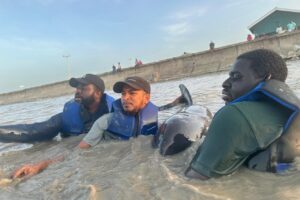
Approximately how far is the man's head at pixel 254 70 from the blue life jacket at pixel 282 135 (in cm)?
12

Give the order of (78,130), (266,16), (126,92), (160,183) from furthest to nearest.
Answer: (266,16)
(78,130)
(126,92)
(160,183)

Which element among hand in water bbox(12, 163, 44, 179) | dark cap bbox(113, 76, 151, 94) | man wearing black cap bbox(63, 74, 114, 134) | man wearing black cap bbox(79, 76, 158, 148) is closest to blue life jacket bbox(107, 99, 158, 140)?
man wearing black cap bbox(79, 76, 158, 148)

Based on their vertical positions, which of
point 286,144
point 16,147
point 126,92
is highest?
point 126,92

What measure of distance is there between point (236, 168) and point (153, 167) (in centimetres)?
99

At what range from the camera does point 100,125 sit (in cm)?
541

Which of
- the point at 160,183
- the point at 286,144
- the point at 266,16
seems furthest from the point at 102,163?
the point at 266,16

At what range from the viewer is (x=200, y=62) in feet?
93.2

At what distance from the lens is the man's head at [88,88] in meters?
6.24

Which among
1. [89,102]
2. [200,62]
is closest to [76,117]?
[89,102]

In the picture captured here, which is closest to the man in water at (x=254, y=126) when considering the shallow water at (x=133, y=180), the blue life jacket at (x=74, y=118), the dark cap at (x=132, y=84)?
the shallow water at (x=133, y=180)

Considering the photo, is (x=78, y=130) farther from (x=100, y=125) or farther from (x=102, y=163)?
(x=102, y=163)

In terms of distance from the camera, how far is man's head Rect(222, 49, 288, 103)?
2977mm

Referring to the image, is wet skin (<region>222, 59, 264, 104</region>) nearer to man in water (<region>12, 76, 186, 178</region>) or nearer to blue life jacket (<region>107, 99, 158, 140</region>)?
man in water (<region>12, 76, 186, 178</region>)

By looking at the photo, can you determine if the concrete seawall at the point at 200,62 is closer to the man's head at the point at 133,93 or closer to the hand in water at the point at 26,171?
the man's head at the point at 133,93
